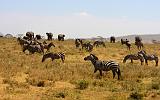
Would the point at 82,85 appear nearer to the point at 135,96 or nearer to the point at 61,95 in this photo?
the point at 61,95

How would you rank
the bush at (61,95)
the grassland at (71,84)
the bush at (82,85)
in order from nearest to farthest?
the bush at (61,95) < the grassland at (71,84) < the bush at (82,85)

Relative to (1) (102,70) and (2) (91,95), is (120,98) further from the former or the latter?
(1) (102,70)

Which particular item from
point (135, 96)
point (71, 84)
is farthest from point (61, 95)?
point (71, 84)

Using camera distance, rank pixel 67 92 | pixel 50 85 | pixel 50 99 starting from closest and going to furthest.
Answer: pixel 50 99
pixel 67 92
pixel 50 85

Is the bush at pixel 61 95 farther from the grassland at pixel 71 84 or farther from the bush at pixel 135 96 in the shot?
the bush at pixel 135 96

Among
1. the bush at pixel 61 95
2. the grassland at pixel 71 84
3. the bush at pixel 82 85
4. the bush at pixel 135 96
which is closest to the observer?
the bush at pixel 135 96

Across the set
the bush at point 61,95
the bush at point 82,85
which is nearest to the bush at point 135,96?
the bush at point 61,95

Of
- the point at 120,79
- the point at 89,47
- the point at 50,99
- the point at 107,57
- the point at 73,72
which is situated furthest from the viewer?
the point at 89,47

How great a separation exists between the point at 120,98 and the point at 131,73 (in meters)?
9.07

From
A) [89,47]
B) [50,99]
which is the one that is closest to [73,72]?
[50,99]

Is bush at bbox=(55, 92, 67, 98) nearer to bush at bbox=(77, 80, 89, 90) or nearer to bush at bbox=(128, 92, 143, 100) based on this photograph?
bush at bbox=(77, 80, 89, 90)

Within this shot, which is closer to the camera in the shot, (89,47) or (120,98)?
(120,98)

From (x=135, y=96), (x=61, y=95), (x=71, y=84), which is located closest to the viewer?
(x=135, y=96)

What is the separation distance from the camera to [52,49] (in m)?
52.6
